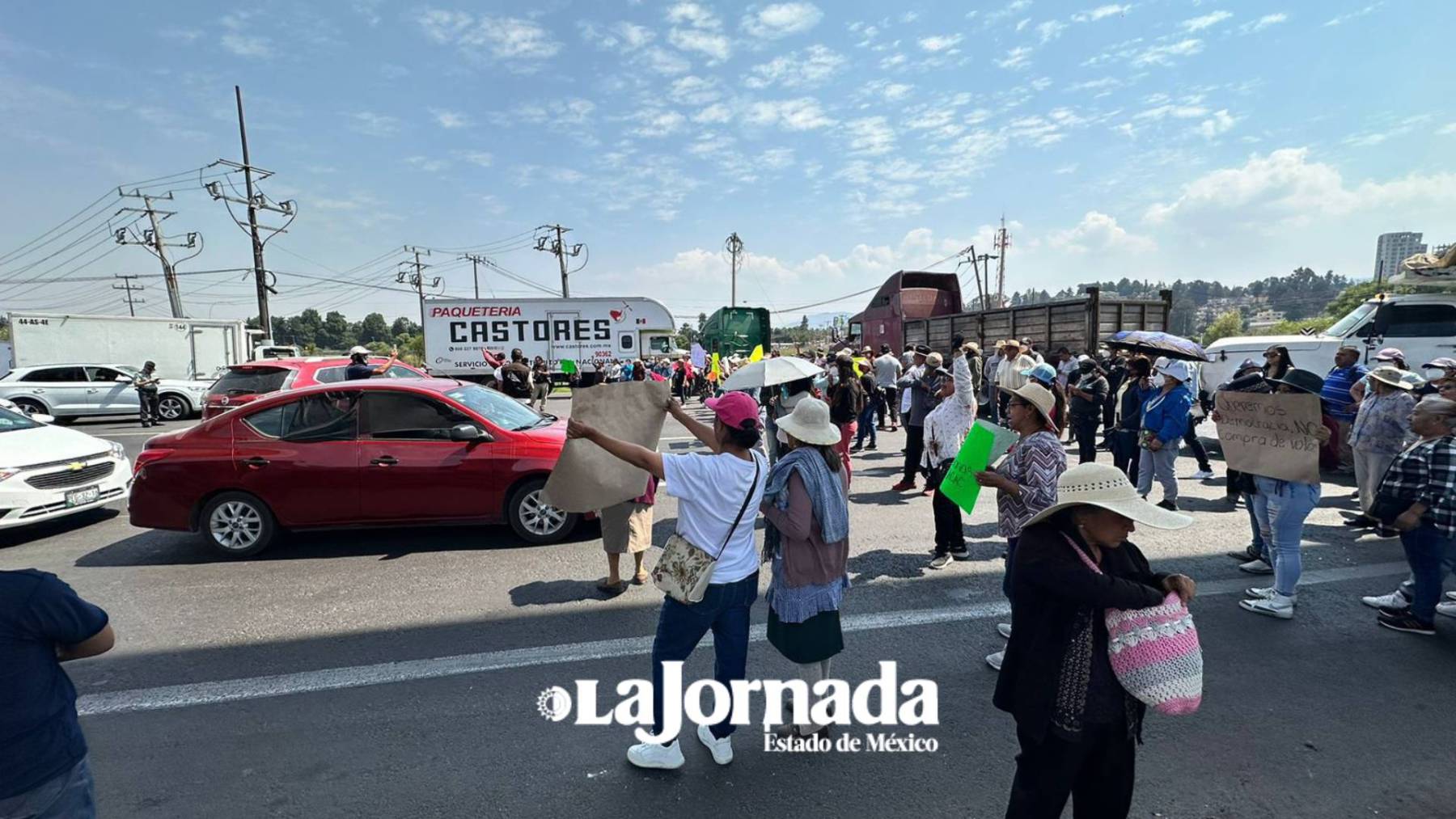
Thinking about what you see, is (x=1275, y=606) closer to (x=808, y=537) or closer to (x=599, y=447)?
(x=808, y=537)

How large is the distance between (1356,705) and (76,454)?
1072 cm

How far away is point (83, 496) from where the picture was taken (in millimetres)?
6984

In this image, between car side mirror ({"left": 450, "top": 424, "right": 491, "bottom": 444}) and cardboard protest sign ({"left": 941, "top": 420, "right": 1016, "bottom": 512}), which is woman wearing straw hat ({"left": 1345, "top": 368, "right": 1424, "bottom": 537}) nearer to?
cardboard protest sign ({"left": 941, "top": 420, "right": 1016, "bottom": 512})

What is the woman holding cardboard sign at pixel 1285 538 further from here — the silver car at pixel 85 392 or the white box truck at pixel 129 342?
the white box truck at pixel 129 342

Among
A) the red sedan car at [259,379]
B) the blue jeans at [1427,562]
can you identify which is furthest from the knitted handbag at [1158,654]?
the red sedan car at [259,379]

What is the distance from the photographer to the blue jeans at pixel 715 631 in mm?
2826

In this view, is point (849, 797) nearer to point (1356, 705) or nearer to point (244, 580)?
point (1356, 705)

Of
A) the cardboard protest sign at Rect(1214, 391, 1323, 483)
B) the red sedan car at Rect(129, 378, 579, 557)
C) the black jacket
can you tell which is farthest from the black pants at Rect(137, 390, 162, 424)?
the cardboard protest sign at Rect(1214, 391, 1323, 483)

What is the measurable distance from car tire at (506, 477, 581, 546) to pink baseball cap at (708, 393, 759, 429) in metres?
3.80

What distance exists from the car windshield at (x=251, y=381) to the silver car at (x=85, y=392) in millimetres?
5959

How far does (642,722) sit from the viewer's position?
3408 mm

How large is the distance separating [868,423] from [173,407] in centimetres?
1784

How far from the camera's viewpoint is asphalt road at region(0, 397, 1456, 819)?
9.39 ft

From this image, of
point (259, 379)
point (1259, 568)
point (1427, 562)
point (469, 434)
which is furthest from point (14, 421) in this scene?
point (1427, 562)
